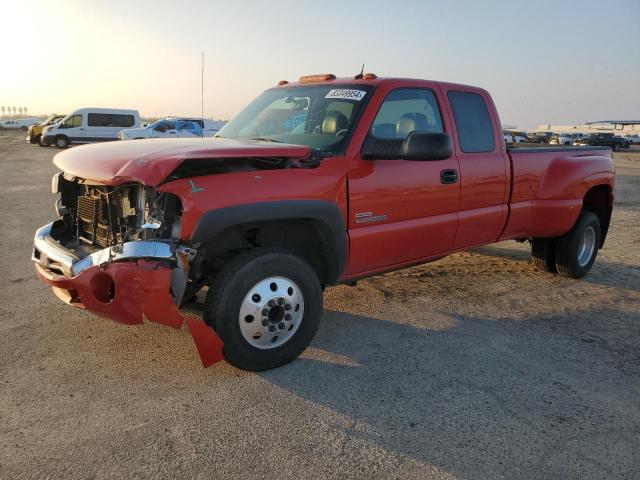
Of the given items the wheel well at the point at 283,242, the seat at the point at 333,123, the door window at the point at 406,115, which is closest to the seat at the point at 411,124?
the door window at the point at 406,115

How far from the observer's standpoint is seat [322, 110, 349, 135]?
12.9ft

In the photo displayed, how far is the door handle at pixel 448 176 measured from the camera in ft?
14.2

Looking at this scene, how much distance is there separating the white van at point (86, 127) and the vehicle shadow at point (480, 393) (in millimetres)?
29776

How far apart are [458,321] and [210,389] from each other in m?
2.27

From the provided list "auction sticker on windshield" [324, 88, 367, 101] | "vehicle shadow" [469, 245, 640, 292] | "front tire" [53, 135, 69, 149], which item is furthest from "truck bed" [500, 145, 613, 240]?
"front tire" [53, 135, 69, 149]

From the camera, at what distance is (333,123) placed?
4.00 m

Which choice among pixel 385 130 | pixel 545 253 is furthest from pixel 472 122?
pixel 545 253

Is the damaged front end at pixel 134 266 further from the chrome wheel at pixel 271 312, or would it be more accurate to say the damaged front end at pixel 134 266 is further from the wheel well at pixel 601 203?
the wheel well at pixel 601 203

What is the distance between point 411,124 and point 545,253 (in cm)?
280

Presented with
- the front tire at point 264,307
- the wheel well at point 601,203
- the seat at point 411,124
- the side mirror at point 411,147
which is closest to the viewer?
the front tire at point 264,307

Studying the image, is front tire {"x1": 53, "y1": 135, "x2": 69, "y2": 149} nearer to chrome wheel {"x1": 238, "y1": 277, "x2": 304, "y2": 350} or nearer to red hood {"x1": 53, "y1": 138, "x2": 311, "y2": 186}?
red hood {"x1": 53, "y1": 138, "x2": 311, "y2": 186}

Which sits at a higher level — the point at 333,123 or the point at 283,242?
the point at 333,123

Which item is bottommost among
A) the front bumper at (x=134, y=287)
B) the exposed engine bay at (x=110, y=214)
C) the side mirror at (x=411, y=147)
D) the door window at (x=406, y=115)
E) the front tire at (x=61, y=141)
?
the front tire at (x=61, y=141)

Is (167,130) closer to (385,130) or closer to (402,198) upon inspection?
(385,130)
